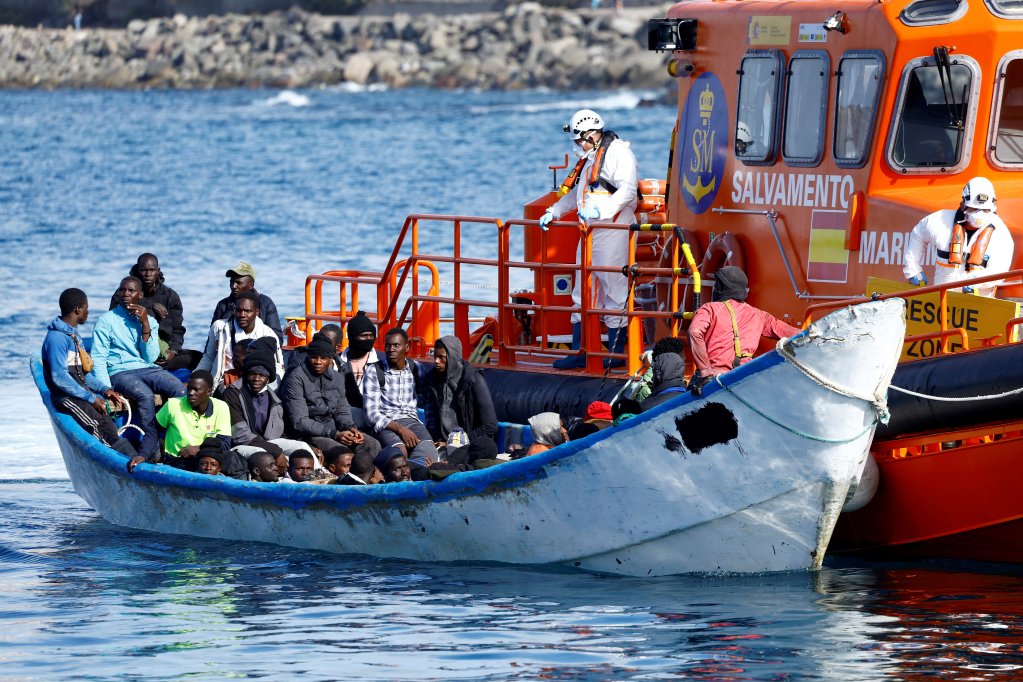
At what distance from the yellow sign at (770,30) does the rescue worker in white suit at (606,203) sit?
1419mm

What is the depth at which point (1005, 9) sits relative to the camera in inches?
457

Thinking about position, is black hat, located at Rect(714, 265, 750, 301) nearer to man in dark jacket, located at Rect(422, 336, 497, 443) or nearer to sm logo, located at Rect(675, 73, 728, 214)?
sm logo, located at Rect(675, 73, 728, 214)

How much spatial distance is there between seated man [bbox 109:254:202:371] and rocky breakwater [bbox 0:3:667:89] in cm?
7879

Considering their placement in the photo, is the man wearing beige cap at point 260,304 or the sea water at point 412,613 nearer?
the sea water at point 412,613

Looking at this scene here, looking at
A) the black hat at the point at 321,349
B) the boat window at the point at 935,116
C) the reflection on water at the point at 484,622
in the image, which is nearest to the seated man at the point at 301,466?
the reflection on water at the point at 484,622

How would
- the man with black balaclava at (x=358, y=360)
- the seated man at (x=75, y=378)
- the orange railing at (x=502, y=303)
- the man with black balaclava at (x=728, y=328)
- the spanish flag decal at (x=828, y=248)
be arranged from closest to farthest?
the man with black balaclava at (x=728, y=328)
the spanish flag decal at (x=828, y=248)
the orange railing at (x=502, y=303)
the seated man at (x=75, y=378)
the man with black balaclava at (x=358, y=360)

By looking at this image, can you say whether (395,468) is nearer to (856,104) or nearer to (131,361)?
(131,361)

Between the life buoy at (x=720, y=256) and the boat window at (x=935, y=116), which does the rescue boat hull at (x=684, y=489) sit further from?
the life buoy at (x=720, y=256)

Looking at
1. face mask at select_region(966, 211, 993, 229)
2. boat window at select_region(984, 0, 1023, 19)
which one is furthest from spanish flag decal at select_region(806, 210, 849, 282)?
boat window at select_region(984, 0, 1023, 19)

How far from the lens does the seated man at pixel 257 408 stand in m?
13.2

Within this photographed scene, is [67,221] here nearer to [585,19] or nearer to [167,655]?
[167,655]

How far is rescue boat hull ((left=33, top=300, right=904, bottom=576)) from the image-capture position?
402 inches

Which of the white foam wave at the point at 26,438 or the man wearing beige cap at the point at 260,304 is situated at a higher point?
the man wearing beige cap at the point at 260,304

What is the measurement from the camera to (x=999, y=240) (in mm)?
11156
